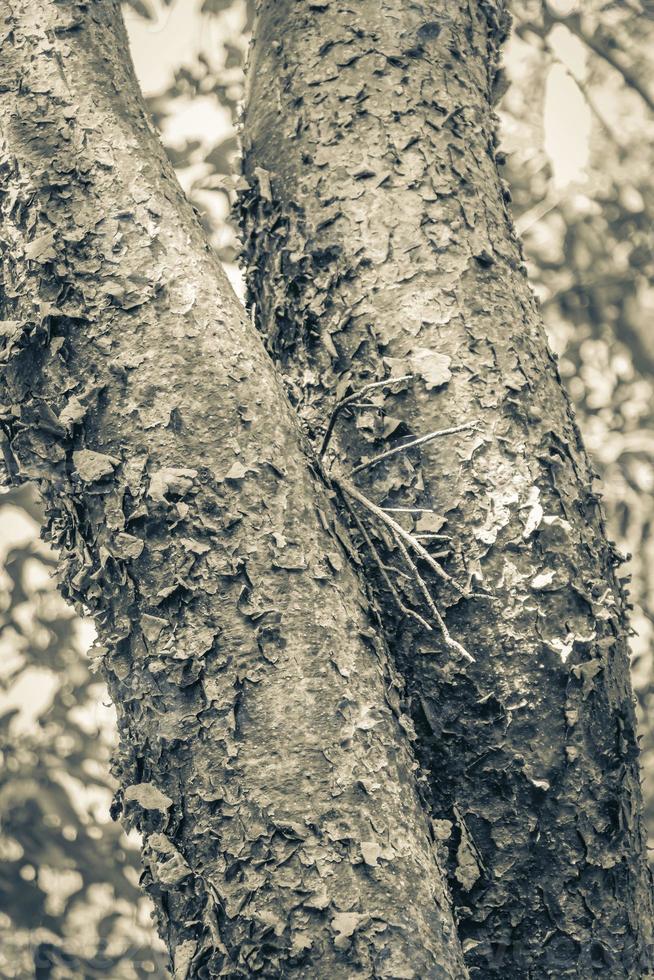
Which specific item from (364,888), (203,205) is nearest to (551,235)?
(203,205)

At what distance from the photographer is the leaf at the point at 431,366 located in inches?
39.2

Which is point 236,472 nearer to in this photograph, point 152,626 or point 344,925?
point 152,626

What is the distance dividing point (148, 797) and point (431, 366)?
0.54 meters

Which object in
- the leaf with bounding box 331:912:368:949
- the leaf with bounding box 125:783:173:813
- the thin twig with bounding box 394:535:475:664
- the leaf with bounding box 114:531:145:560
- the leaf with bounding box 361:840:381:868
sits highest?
the leaf with bounding box 114:531:145:560

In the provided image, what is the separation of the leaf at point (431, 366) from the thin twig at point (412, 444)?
56 millimetres

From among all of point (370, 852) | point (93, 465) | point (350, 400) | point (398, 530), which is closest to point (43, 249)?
point (93, 465)

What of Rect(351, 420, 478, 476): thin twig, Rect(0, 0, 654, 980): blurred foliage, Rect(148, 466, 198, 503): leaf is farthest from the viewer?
Rect(0, 0, 654, 980): blurred foliage

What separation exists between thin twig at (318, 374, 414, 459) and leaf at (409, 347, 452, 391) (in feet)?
0.05

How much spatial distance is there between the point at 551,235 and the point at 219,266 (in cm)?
218

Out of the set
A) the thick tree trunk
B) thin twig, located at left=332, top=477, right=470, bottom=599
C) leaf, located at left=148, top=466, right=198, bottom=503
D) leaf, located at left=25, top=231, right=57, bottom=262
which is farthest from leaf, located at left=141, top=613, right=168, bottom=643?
leaf, located at left=25, top=231, right=57, bottom=262

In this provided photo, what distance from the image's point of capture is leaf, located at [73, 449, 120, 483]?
2.86 ft

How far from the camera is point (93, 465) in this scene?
875 mm

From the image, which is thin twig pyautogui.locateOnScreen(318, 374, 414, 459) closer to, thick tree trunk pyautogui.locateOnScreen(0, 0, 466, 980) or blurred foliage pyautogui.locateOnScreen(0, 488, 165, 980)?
thick tree trunk pyautogui.locateOnScreen(0, 0, 466, 980)

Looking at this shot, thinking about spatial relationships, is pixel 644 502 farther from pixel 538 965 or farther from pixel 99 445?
pixel 99 445
